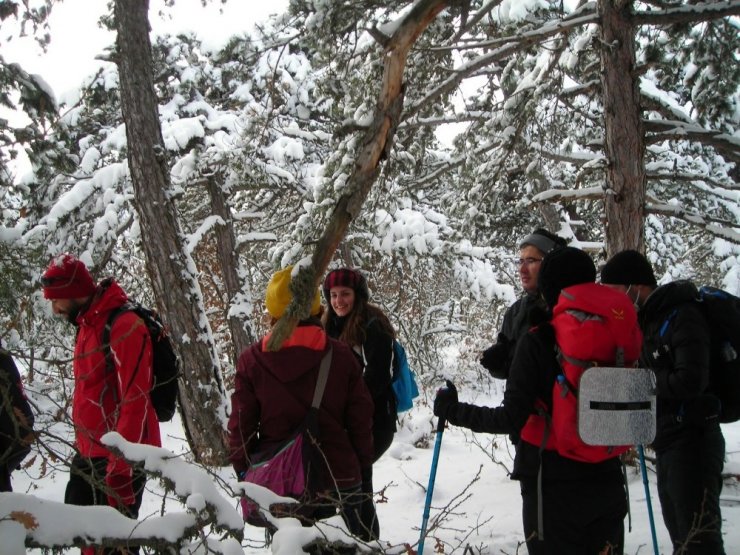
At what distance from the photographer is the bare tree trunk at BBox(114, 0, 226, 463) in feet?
18.8

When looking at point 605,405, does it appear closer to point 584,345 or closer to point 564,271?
point 584,345

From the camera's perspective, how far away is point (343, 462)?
2857mm

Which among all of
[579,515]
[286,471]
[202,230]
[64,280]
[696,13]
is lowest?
[579,515]

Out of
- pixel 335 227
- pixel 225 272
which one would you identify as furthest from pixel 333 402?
pixel 225 272

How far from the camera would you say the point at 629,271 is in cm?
335

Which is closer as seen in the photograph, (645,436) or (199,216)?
(645,436)

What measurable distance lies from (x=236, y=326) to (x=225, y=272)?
1.10 meters

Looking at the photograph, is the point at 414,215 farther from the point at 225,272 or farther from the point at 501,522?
the point at 501,522

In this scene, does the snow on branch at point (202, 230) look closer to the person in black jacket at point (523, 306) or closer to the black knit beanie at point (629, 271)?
the person in black jacket at point (523, 306)

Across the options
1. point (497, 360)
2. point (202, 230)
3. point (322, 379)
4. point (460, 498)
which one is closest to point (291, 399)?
point (322, 379)

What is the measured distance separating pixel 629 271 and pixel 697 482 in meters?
1.19

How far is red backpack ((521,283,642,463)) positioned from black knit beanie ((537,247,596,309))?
0.10 metres

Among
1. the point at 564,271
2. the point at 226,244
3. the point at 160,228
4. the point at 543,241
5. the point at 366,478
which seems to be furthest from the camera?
the point at 226,244

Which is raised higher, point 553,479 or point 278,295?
point 278,295
